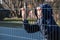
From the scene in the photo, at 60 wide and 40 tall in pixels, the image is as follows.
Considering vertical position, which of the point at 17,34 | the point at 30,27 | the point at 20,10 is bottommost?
the point at 17,34

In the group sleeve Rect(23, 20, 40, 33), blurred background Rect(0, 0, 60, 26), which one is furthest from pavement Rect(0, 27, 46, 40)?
blurred background Rect(0, 0, 60, 26)

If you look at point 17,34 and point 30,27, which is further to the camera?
point 17,34

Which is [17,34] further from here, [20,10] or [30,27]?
[20,10]

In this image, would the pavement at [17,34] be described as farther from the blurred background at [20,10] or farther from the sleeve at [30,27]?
the blurred background at [20,10]

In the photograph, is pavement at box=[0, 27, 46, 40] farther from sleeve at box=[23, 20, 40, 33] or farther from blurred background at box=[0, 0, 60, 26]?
blurred background at box=[0, 0, 60, 26]

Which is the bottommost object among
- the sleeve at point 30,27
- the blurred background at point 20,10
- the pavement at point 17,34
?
the pavement at point 17,34

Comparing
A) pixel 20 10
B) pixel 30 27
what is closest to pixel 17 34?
pixel 30 27

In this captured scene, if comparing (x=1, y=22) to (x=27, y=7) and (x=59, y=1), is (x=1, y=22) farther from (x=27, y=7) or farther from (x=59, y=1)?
(x=59, y=1)

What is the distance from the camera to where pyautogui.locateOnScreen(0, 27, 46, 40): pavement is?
144 inches

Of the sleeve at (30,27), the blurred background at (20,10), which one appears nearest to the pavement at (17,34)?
the sleeve at (30,27)

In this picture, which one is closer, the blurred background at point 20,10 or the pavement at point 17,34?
the blurred background at point 20,10

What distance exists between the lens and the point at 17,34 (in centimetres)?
386

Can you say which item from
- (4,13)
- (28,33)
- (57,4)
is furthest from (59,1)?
(4,13)

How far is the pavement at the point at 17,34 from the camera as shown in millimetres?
3668
